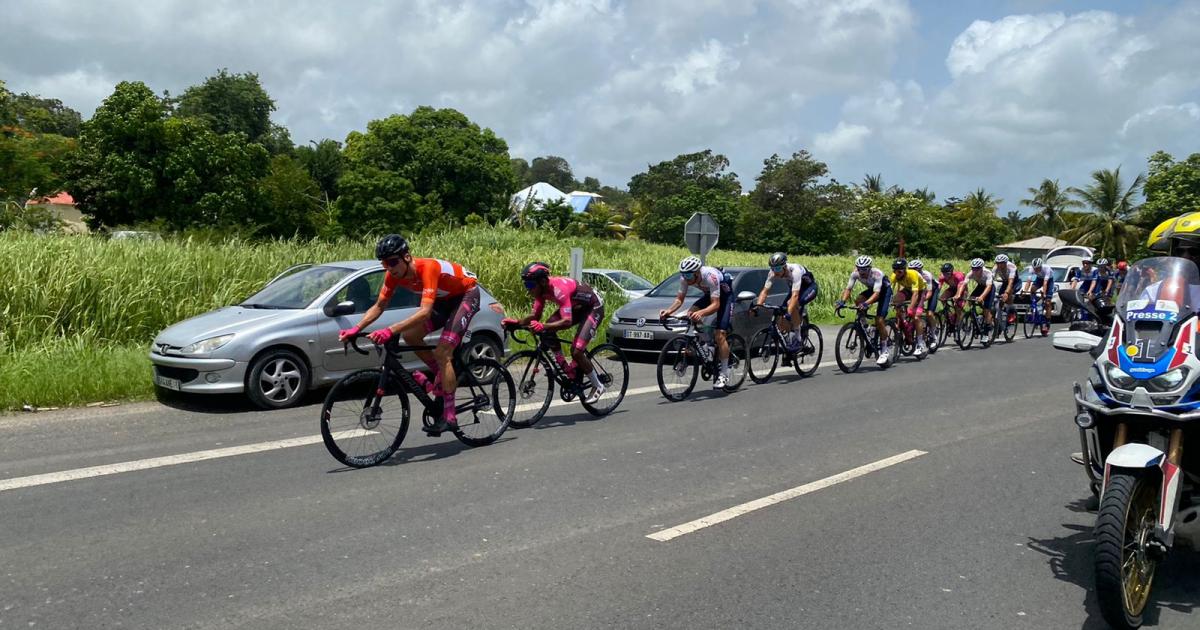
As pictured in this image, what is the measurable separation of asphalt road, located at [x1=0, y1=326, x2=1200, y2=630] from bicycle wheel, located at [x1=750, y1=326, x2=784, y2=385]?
3.45 meters

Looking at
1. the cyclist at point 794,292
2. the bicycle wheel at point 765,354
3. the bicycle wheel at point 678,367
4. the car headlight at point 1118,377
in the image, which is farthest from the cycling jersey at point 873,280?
the car headlight at point 1118,377

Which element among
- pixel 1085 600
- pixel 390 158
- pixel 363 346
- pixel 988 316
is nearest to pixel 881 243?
pixel 390 158

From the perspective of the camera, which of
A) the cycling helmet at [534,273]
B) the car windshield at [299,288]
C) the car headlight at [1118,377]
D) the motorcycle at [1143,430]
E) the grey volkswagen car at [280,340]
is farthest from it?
the car windshield at [299,288]

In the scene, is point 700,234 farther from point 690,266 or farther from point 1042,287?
point 1042,287

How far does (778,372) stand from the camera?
45.0 feet

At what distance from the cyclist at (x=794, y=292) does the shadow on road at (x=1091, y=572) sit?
7040mm

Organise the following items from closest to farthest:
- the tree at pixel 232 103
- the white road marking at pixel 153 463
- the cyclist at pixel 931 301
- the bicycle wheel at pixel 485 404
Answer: the white road marking at pixel 153 463, the bicycle wheel at pixel 485 404, the cyclist at pixel 931 301, the tree at pixel 232 103

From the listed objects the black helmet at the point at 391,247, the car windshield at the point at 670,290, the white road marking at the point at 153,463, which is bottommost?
the white road marking at the point at 153,463

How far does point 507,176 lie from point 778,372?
48938mm

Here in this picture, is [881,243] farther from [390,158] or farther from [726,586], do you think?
[726,586]

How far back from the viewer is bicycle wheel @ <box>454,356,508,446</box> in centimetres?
804

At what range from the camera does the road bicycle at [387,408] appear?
22.9 ft

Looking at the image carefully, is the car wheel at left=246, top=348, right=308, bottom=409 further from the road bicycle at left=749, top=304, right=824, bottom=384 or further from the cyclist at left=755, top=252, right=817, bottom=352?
the cyclist at left=755, top=252, right=817, bottom=352

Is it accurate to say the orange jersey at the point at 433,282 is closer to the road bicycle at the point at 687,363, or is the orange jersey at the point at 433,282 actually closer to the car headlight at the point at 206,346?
the car headlight at the point at 206,346
